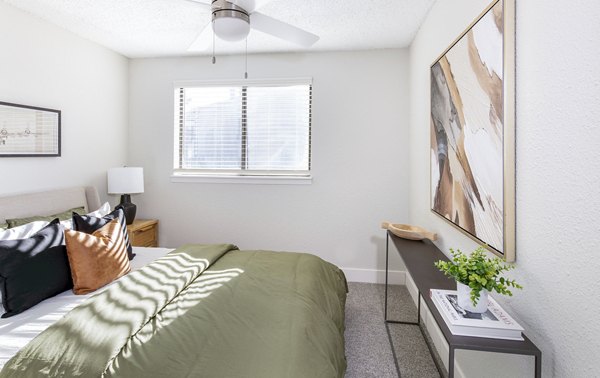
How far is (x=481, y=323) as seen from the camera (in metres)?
1.12

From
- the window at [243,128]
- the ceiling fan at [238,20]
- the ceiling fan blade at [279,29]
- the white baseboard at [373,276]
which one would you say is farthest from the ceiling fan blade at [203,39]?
the white baseboard at [373,276]

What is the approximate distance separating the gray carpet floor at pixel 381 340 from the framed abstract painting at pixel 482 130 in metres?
0.99

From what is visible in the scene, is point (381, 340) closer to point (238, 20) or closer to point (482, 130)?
point (482, 130)

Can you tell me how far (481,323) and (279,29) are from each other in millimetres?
2030

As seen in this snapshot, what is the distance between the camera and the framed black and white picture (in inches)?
93.9

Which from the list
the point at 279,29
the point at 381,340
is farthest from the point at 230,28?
the point at 381,340

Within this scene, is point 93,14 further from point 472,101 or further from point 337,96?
point 472,101

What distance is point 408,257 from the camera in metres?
2.03

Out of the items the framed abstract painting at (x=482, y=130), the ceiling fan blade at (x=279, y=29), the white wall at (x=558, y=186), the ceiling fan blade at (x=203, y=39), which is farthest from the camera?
the ceiling fan blade at (x=203, y=39)

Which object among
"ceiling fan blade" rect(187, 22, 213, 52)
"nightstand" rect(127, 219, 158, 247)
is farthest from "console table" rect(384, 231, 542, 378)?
"nightstand" rect(127, 219, 158, 247)

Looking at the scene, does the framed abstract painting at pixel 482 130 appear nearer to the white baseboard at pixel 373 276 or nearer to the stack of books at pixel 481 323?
the stack of books at pixel 481 323

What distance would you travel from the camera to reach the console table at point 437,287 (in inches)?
40.8

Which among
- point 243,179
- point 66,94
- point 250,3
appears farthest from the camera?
point 243,179

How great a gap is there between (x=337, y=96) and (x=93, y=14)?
2335 millimetres
